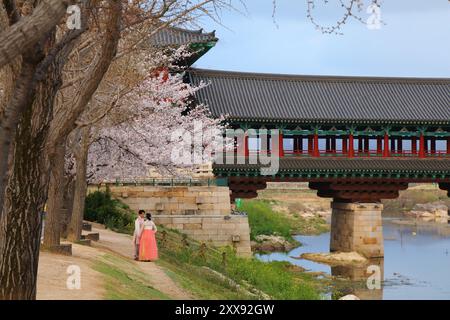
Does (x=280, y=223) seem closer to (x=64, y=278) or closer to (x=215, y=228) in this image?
(x=215, y=228)

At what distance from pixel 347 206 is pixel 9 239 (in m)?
33.2

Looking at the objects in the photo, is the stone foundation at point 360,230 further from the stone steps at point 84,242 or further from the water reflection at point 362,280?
the stone steps at point 84,242

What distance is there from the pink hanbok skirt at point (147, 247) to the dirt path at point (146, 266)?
18 centimetres

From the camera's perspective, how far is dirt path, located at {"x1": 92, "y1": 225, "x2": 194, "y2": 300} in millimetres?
16422

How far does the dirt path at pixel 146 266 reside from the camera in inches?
647

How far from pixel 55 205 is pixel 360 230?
82.3 ft

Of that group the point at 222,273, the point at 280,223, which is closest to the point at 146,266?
the point at 222,273

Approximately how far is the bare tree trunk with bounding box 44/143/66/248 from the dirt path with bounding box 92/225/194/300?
2.33 m

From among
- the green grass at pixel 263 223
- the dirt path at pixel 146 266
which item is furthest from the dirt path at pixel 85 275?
the green grass at pixel 263 223

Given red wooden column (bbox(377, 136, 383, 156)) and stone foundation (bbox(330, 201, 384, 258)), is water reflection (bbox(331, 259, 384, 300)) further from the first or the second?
red wooden column (bbox(377, 136, 383, 156))

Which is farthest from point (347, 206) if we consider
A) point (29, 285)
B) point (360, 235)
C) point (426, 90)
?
point (29, 285)

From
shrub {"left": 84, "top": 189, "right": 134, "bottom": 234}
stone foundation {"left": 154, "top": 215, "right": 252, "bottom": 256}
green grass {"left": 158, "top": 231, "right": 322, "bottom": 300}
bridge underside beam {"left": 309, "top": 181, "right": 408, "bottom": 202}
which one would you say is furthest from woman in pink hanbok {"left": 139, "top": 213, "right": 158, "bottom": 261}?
bridge underside beam {"left": 309, "top": 181, "right": 408, "bottom": 202}

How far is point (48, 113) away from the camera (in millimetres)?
10539
